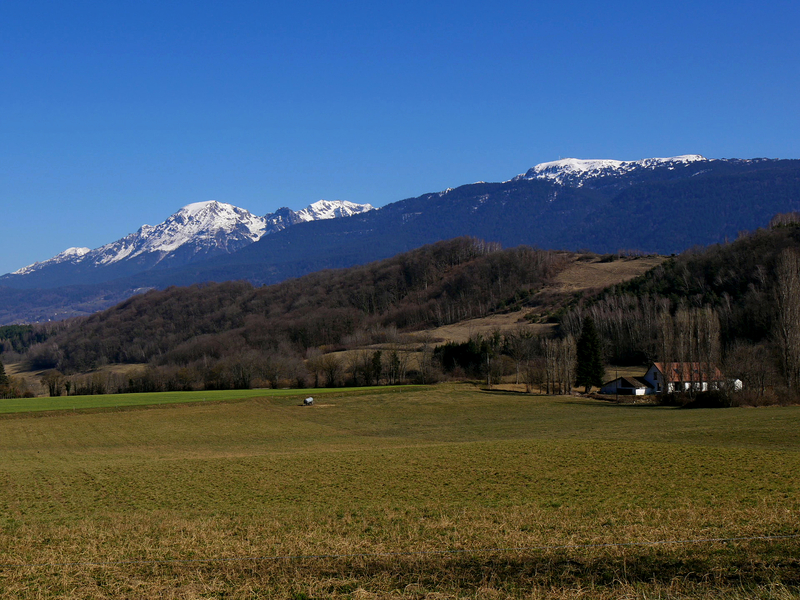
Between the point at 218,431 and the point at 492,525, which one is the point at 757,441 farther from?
the point at 218,431

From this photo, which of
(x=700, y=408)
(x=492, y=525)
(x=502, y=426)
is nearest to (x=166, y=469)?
(x=492, y=525)

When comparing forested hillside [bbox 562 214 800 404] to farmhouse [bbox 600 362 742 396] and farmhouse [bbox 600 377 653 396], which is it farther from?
farmhouse [bbox 600 377 653 396]

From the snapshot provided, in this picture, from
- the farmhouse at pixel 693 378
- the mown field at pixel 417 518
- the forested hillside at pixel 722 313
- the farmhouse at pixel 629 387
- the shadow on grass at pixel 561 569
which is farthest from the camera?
the farmhouse at pixel 629 387

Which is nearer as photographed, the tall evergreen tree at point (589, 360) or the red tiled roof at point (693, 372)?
the red tiled roof at point (693, 372)

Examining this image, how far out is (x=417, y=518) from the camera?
1750 cm

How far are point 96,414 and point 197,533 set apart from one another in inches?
2154

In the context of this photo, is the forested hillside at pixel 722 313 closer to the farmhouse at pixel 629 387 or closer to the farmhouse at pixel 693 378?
the farmhouse at pixel 693 378

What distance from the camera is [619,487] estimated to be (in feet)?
70.8

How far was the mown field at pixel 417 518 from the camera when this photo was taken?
11188mm

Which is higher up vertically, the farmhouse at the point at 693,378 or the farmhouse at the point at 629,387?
the farmhouse at the point at 693,378

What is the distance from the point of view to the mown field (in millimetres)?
11188

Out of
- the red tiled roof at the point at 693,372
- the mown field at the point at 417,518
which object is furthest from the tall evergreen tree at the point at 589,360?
the mown field at the point at 417,518

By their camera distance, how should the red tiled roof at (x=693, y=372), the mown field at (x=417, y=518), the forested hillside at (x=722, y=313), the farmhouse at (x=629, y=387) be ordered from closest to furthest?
the mown field at (x=417, y=518)
the red tiled roof at (x=693, y=372)
the forested hillside at (x=722, y=313)
the farmhouse at (x=629, y=387)

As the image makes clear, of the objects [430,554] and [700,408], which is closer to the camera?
[430,554]
